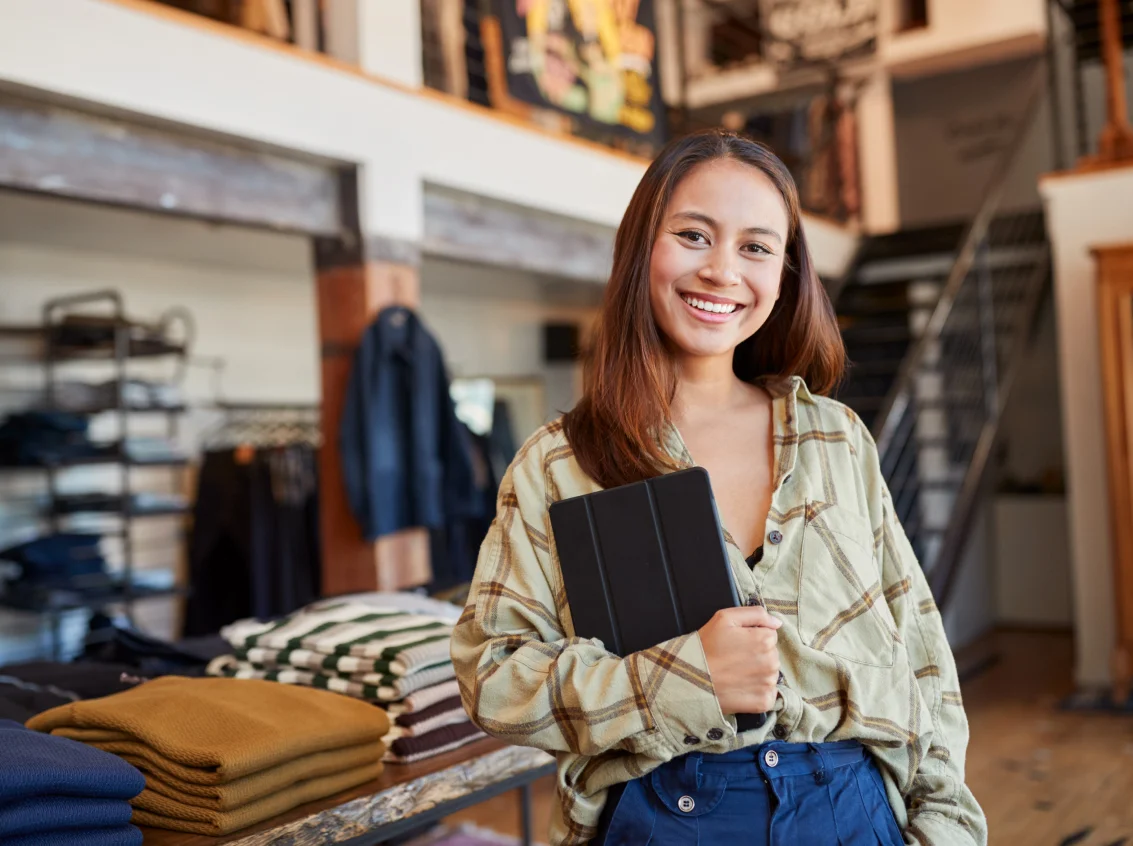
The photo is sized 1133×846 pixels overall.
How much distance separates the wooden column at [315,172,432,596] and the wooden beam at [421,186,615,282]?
437mm

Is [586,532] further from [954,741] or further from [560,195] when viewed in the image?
[560,195]

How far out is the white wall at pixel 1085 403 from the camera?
5344 mm

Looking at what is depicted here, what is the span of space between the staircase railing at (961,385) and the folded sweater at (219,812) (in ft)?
12.1

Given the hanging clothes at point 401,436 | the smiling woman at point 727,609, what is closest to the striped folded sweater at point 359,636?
the smiling woman at point 727,609

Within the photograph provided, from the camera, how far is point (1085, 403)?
541cm

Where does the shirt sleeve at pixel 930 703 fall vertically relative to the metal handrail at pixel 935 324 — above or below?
below

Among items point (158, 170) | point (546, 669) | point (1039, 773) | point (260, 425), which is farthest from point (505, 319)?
point (546, 669)

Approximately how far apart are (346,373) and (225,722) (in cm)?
266

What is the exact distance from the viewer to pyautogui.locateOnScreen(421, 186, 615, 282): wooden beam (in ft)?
14.7

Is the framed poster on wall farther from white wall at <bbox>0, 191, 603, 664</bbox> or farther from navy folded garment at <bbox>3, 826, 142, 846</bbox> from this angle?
navy folded garment at <bbox>3, 826, 142, 846</bbox>

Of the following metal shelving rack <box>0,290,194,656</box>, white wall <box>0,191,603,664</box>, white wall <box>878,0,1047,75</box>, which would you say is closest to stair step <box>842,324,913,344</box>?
white wall <box>0,191,603,664</box>

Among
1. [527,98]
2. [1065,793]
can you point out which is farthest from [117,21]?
[1065,793]

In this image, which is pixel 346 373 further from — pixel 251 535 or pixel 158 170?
pixel 251 535

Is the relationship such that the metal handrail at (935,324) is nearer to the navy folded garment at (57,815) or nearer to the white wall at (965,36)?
the white wall at (965,36)
